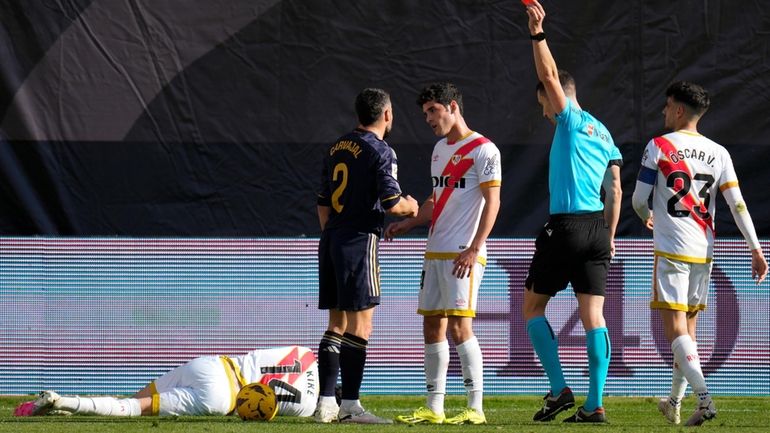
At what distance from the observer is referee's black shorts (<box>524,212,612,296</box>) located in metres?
7.08

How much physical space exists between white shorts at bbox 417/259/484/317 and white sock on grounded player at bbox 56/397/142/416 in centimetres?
174

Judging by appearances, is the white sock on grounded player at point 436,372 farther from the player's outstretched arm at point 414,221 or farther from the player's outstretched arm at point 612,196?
the player's outstretched arm at point 612,196

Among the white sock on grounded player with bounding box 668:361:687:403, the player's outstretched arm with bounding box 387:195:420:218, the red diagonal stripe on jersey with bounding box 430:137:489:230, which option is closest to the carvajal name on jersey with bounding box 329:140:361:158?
the player's outstretched arm with bounding box 387:195:420:218

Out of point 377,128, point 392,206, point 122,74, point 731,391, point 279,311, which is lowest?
point 731,391

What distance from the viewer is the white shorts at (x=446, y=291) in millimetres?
7020

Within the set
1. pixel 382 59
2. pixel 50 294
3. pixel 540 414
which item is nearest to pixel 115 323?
pixel 50 294

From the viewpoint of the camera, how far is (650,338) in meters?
9.53

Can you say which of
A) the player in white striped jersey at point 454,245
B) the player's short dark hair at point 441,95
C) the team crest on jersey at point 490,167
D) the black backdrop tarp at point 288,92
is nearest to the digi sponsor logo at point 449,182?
the player in white striped jersey at point 454,245

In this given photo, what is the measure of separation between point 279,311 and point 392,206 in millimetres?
2734

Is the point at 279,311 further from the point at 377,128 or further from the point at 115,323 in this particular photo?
the point at 377,128

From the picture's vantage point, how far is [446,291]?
277 inches

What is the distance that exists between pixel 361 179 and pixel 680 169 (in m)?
1.73

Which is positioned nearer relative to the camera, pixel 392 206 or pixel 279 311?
pixel 392 206

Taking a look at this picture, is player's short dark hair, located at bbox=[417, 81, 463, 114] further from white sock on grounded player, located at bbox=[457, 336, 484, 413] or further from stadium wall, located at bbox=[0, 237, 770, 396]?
stadium wall, located at bbox=[0, 237, 770, 396]
